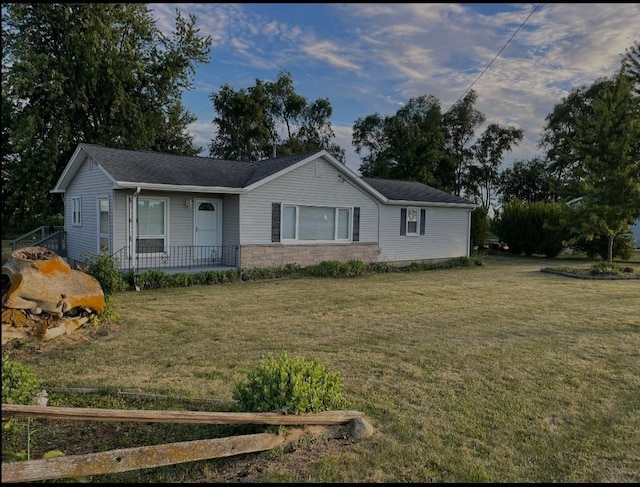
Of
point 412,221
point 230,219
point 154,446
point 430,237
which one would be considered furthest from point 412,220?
point 154,446

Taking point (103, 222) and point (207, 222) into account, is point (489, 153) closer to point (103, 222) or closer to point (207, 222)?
point (207, 222)

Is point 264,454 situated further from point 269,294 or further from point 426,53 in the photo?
point 269,294

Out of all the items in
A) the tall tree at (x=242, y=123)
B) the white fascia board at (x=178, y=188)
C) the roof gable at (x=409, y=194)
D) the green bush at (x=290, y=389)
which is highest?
the tall tree at (x=242, y=123)

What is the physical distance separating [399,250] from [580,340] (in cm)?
1135

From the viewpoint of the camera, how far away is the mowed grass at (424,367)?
335 cm

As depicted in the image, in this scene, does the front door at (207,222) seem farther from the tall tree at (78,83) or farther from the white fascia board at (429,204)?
the tall tree at (78,83)

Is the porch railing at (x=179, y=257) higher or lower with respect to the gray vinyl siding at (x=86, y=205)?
lower

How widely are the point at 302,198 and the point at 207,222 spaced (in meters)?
3.13

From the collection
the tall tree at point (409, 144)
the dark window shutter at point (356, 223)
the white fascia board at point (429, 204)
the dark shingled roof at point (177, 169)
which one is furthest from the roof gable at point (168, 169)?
the tall tree at point (409, 144)

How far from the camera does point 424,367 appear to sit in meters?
5.49

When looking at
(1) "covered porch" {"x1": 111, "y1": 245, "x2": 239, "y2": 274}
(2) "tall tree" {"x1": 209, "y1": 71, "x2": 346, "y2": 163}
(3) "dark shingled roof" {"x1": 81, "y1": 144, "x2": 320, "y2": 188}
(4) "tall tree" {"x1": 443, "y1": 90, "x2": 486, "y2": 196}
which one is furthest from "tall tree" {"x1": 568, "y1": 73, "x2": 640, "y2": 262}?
(4) "tall tree" {"x1": 443, "y1": 90, "x2": 486, "y2": 196}

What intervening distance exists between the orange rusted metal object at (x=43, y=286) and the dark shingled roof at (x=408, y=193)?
1273 cm

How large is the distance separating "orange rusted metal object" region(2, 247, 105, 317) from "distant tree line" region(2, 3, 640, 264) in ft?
33.2

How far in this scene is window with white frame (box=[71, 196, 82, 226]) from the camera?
15617 mm
